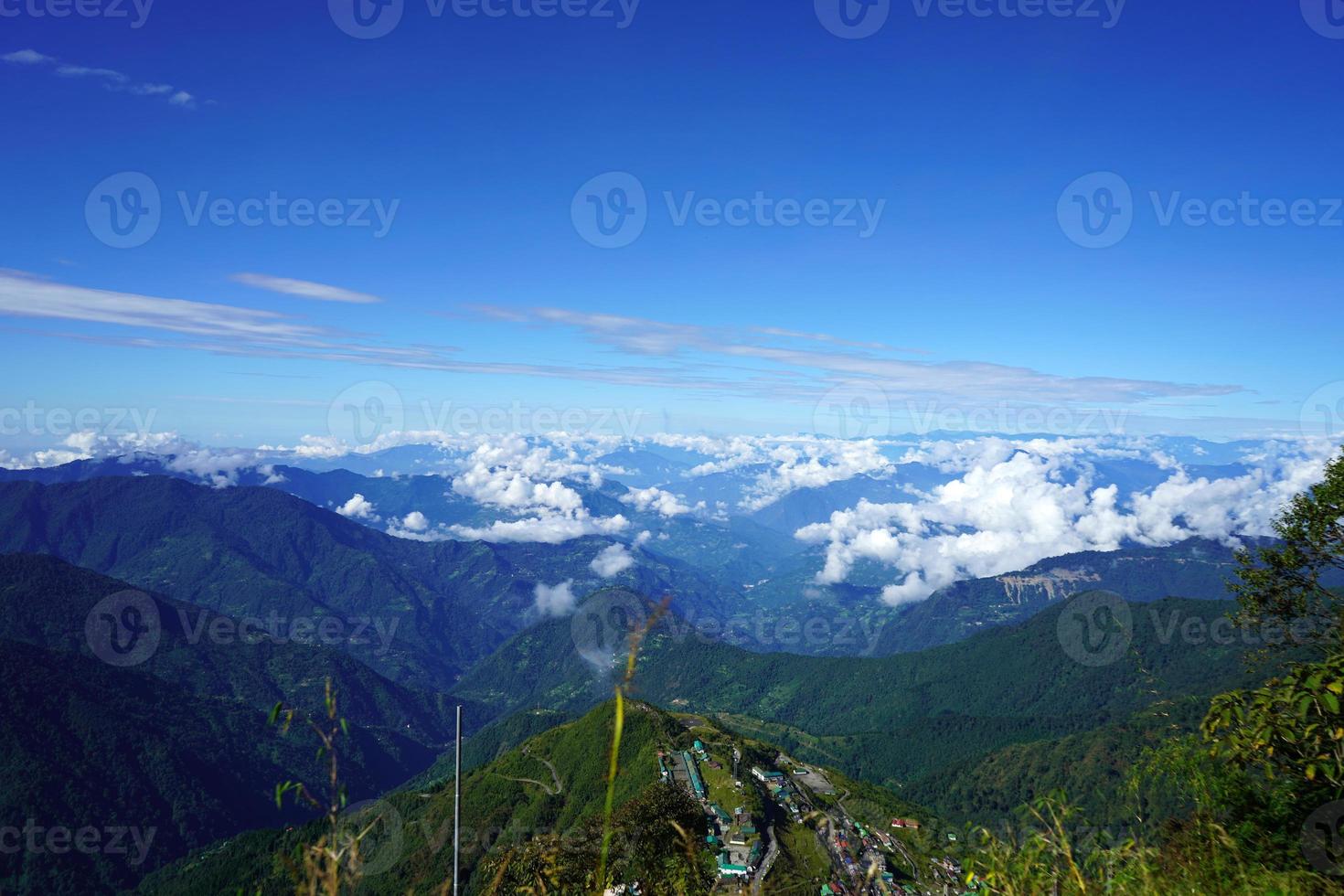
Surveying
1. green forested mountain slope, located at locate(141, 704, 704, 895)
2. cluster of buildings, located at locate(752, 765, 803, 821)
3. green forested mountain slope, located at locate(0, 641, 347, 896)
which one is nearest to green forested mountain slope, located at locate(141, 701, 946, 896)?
green forested mountain slope, located at locate(141, 704, 704, 895)

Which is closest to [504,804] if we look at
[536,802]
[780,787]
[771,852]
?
[536,802]

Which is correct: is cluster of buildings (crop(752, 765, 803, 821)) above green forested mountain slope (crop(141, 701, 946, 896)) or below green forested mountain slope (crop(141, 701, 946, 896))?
above

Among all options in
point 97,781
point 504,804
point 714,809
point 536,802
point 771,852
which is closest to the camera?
point 771,852

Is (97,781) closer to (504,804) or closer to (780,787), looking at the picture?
(504,804)

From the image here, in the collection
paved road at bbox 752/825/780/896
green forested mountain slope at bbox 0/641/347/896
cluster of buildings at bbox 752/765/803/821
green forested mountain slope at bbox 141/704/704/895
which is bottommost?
green forested mountain slope at bbox 0/641/347/896

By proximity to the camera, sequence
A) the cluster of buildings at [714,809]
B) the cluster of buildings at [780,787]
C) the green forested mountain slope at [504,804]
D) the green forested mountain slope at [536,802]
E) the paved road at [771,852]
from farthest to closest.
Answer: the green forested mountain slope at [504,804] < the cluster of buildings at [780,787] < the green forested mountain slope at [536,802] < the cluster of buildings at [714,809] < the paved road at [771,852]

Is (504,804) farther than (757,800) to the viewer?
Yes

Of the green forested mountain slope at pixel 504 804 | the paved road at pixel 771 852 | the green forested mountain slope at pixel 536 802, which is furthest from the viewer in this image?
the green forested mountain slope at pixel 504 804

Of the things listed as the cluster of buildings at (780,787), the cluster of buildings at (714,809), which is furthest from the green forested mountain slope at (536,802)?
the cluster of buildings at (780,787)

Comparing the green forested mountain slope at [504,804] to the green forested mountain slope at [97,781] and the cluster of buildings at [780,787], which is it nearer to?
the cluster of buildings at [780,787]

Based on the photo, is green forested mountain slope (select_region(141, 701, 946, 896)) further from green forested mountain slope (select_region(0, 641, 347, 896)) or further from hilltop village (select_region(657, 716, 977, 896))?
green forested mountain slope (select_region(0, 641, 347, 896))

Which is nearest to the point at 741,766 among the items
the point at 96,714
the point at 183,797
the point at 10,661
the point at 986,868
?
the point at 986,868

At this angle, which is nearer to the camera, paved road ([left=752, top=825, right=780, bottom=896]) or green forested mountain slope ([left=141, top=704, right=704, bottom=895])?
paved road ([left=752, top=825, right=780, bottom=896])

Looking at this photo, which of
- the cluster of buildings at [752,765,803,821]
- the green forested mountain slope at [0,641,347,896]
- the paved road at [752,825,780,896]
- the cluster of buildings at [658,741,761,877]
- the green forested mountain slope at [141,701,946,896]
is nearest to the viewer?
the paved road at [752,825,780,896]
